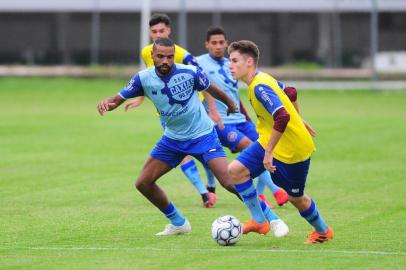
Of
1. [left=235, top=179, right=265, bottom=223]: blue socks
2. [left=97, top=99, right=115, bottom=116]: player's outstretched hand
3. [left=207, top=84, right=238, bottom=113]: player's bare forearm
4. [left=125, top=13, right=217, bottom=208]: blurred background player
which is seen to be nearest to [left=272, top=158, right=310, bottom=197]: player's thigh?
[left=235, top=179, right=265, bottom=223]: blue socks

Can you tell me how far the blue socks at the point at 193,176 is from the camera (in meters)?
14.8

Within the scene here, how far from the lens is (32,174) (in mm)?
18203

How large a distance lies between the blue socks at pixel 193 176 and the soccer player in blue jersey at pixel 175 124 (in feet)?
9.53

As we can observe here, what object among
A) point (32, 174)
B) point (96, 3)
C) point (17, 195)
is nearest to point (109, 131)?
point (32, 174)

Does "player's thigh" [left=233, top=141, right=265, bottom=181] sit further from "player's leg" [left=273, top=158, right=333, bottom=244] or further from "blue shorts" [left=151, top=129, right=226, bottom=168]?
"blue shorts" [left=151, top=129, right=226, bottom=168]

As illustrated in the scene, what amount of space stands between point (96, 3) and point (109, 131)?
2507 centimetres

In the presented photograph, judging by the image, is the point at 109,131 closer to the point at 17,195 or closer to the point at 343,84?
the point at 17,195

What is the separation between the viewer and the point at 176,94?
37.8ft

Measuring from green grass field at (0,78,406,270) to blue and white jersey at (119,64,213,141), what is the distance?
1.19 meters

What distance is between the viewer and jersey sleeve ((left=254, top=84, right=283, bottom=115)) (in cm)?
1047

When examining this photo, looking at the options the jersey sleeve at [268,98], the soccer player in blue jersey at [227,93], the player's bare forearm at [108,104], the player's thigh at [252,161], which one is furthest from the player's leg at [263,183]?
the jersey sleeve at [268,98]

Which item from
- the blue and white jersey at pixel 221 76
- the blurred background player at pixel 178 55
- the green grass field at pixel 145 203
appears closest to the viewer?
the green grass field at pixel 145 203

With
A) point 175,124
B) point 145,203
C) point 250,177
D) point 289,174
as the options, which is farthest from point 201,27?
point 289,174

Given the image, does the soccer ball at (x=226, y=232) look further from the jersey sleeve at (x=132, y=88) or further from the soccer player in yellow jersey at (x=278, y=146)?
the jersey sleeve at (x=132, y=88)
